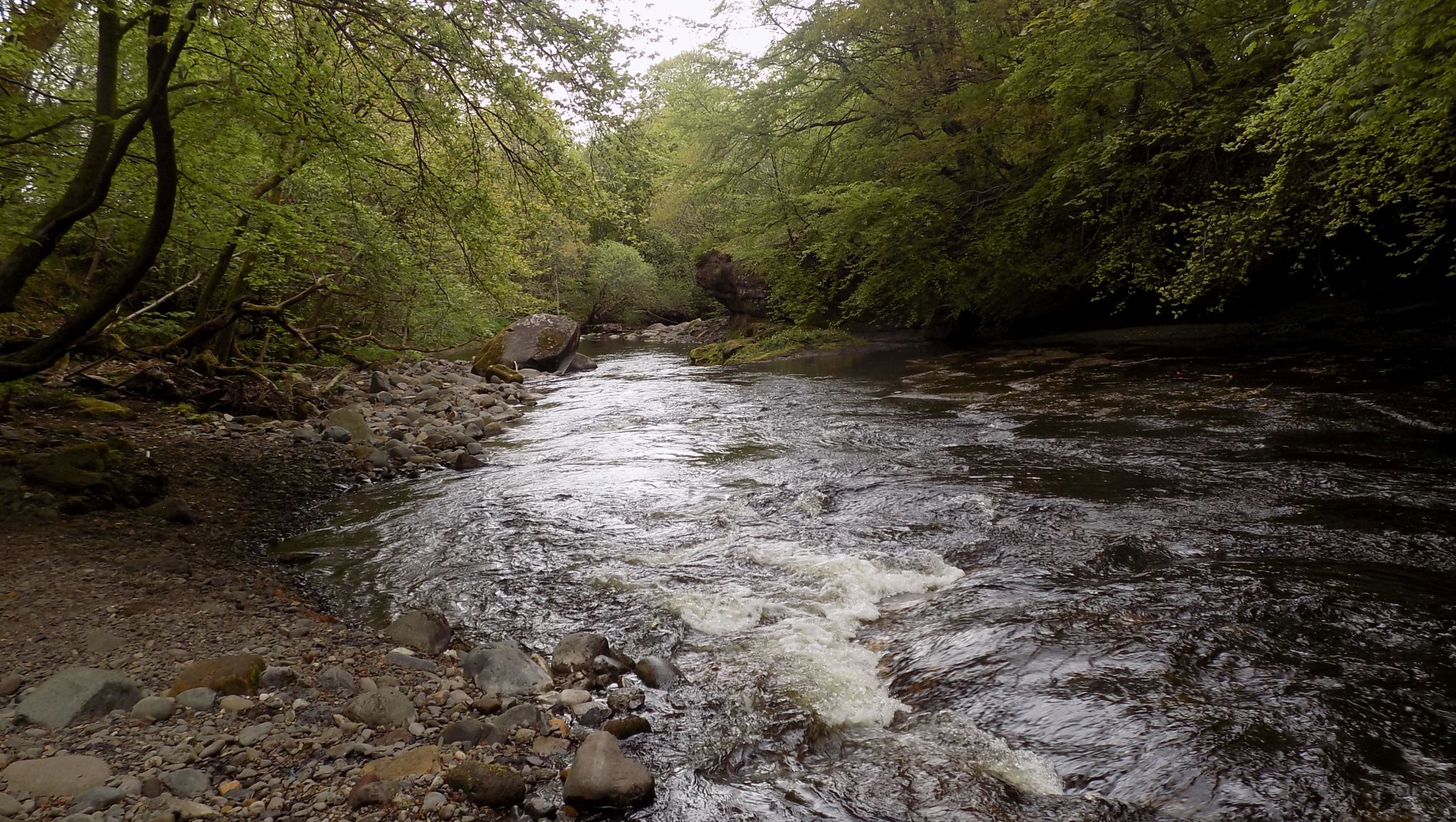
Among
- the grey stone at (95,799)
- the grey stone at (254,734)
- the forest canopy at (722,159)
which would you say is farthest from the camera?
the forest canopy at (722,159)

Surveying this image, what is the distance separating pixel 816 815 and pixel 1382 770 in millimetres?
2284

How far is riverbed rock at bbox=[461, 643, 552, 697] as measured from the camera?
3803 millimetres

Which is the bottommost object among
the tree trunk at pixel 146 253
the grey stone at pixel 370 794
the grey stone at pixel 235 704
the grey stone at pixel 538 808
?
the grey stone at pixel 538 808

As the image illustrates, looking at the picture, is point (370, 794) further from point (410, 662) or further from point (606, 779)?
point (410, 662)

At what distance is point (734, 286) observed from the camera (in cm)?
3112

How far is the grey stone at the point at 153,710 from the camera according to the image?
3156 mm

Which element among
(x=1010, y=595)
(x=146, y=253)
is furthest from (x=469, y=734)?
(x=146, y=253)

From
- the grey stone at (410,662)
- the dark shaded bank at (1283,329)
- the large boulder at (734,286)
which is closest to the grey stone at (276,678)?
the grey stone at (410,662)

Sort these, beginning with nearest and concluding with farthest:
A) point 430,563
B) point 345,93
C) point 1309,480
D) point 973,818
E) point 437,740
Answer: point 973,818
point 437,740
point 430,563
point 1309,480
point 345,93

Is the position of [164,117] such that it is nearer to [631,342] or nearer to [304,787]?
[304,787]

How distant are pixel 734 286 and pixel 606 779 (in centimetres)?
2909

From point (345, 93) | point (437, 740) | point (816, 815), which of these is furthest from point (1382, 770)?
point (345, 93)

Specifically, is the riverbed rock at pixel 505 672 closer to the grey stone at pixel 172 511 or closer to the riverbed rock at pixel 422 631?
the riverbed rock at pixel 422 631

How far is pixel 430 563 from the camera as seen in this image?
5.77 metres
